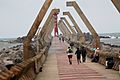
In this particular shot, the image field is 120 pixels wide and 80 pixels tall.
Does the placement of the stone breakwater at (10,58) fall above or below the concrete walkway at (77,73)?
below

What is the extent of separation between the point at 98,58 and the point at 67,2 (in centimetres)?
1476

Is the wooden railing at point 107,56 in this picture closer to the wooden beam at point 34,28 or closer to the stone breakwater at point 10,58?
the wooden beam at point 34,28

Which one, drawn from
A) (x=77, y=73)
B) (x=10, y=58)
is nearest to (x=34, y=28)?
(x=77, y=73)

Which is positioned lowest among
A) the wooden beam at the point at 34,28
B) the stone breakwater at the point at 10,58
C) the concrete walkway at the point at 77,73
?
the stone breakwater at the point at 10,58

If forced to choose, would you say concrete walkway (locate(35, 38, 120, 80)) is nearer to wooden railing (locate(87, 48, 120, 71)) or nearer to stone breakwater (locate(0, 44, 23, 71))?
wooden railing (locate(87, 48, 120, 71))

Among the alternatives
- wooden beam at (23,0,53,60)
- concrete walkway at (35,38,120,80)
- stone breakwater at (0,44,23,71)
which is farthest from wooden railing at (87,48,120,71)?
stone breakwater at (0,44,23,71)

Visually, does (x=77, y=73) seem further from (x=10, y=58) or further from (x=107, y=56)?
(x=10, y=58)

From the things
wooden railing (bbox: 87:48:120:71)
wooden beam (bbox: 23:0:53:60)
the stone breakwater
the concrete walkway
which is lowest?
the stone breakwater

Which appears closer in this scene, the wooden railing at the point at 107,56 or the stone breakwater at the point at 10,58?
the wooden railing at the point at 107,56

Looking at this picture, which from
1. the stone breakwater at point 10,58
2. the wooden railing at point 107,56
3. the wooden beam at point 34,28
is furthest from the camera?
the stone breakwater at point 10,58

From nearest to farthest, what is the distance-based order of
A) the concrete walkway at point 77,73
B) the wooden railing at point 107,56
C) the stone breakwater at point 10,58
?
the concrete walkway at point 77,73, the wooden railing at point 107,56, the stone breakwater at point 10,58

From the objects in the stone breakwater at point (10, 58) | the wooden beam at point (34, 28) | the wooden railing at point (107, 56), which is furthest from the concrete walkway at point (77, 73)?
the stone breakwater at point (10, 58)

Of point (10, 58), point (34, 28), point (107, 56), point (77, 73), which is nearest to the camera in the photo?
point (77, 73)

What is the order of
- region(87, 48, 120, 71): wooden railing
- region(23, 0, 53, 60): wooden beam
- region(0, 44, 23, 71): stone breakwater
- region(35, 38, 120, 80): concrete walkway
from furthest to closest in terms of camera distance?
1. region(0, 44, 23, 71): stone breakwater
2. region(23, 0, 53, 60): wooden beam
3. region(87, 48, 120, 71): wooden railing
4. region(35, 38, 120, 80): concrete walkway
